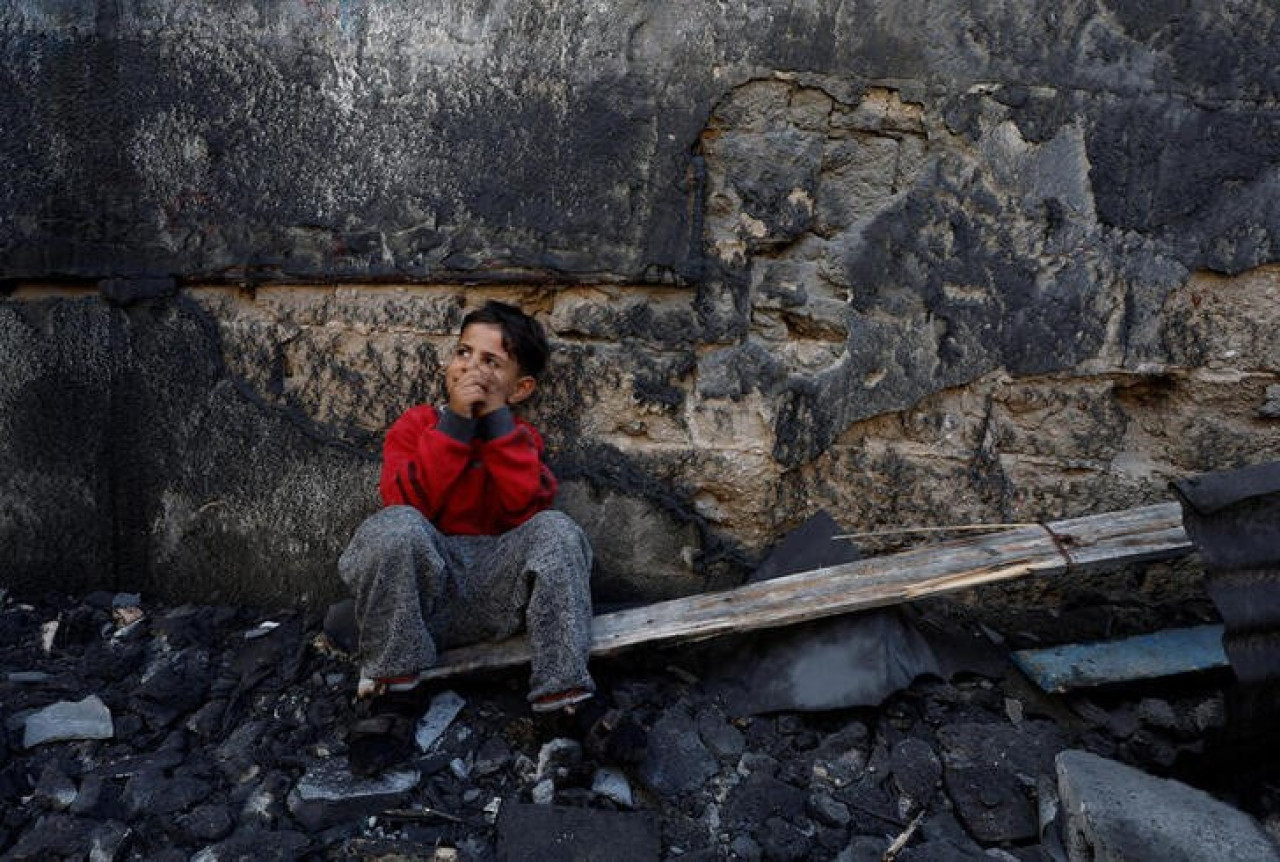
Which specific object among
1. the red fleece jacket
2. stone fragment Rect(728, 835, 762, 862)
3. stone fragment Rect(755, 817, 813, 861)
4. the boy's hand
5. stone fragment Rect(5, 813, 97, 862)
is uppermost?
the boy's hand

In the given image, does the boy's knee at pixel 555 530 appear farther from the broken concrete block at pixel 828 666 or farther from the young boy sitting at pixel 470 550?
the broken concrete block at pixel 828 666

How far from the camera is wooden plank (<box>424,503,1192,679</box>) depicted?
235cm

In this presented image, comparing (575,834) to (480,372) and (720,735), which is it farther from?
(480,372)

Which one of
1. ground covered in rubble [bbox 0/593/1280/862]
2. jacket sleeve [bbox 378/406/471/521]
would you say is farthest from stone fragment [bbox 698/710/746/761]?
jacket sleeve [bbox 378/406/471/521]

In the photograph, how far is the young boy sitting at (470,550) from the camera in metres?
2.21

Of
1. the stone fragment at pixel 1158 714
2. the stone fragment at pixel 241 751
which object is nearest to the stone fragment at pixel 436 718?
the stone fragment at pixel 241 751

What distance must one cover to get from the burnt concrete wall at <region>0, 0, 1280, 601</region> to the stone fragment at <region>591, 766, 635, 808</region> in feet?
2.09

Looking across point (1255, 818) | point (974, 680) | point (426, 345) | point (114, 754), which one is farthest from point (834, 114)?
point (114, 754)

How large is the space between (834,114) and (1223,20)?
0.97m

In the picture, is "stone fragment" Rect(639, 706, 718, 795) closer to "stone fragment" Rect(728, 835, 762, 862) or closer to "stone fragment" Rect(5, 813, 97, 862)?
"stone fragment" Rect(728, 835, 762, 862)

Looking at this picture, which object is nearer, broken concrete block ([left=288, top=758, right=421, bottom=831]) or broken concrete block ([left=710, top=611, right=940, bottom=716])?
broken concrete block ([left=288, top=758, right=421, bottom=831])

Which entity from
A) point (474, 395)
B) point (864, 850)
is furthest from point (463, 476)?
point (864, 850)

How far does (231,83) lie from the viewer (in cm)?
267

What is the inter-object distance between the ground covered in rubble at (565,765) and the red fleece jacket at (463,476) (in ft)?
1.33
